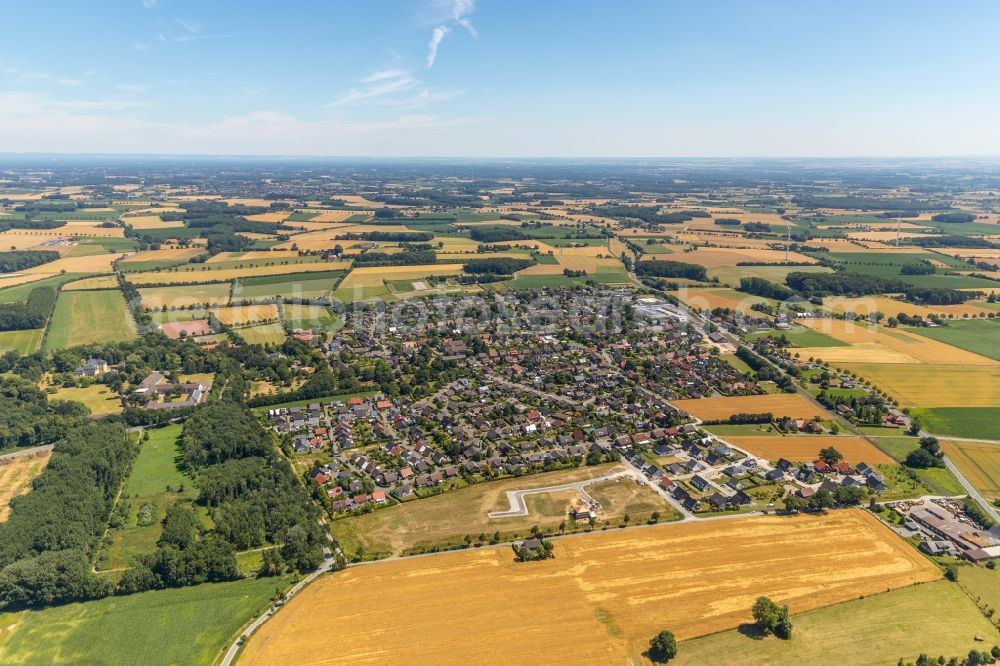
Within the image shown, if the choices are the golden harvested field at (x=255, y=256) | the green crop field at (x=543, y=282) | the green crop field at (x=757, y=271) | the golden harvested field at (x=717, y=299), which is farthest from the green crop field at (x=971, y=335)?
the golden harvested field at (x=255, y=256)

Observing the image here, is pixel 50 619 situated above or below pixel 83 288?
below

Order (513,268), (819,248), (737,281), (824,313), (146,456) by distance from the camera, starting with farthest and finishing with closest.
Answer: (819,248)
(513,268)
(737,281)
(824,313)
(146,456)

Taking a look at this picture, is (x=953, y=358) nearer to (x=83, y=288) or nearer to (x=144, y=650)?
(x=144, y=650)

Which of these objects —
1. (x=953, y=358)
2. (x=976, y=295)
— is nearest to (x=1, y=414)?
(x=953, y=358)

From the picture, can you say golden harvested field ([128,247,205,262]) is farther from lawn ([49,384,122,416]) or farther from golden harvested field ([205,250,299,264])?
lawn ([49,384,122,416])

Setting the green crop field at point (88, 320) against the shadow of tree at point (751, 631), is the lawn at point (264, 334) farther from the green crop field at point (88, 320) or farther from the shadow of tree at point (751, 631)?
the shadow of tree at point (751, 631)

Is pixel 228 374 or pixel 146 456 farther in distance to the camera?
pixel 228 374

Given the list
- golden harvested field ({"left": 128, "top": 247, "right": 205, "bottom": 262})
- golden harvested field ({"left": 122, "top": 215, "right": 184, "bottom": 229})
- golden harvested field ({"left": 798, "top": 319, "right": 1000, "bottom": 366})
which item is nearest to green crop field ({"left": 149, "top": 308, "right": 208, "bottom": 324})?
golden harvested field ({"left": 128, "top": 247, "right": 205, "bottom": 262})

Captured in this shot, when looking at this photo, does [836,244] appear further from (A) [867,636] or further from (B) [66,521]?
(B) [66,521]
